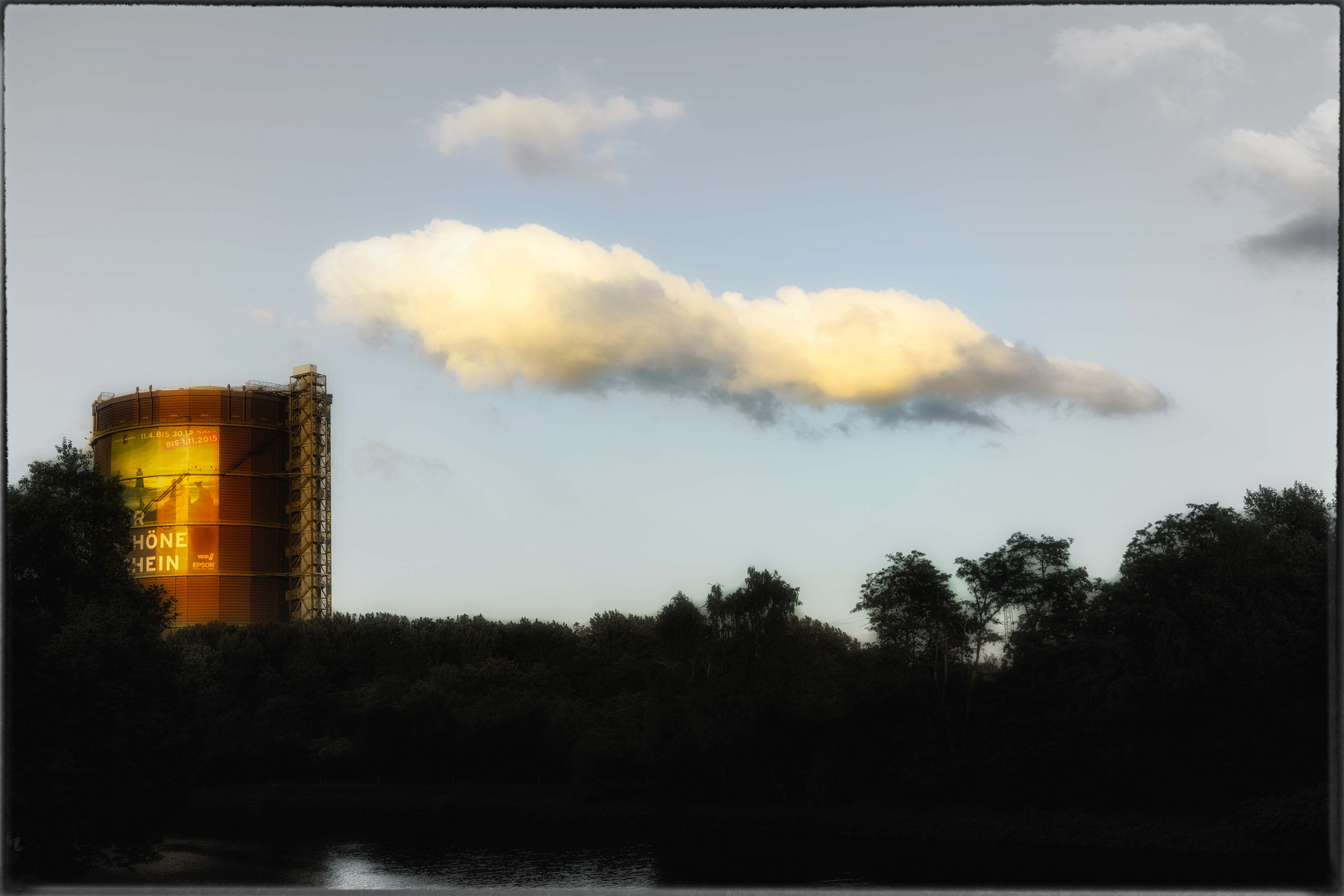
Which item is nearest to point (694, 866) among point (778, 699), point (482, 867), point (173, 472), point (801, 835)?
point (801, 835)

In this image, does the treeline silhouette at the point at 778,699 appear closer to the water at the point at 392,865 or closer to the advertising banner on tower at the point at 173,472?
the water at the point at 392,865

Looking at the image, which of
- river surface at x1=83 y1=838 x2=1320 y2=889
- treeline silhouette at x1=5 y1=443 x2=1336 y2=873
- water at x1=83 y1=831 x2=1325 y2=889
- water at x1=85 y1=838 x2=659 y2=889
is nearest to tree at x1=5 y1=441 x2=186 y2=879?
treeline silhouette at x1=5 y1=443 x2=1336 y2=873

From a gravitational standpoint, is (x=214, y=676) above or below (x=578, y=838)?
above

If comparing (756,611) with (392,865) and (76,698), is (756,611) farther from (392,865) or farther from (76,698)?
(76,698)

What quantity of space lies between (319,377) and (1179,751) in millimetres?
59862

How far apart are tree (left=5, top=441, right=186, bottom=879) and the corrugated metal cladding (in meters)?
42.2

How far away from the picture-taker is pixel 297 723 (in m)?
67.6

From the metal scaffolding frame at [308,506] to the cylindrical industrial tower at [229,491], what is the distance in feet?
0.24

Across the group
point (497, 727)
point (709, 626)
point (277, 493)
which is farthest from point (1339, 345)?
point (277, 493)

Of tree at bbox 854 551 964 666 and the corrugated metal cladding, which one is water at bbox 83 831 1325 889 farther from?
the corrugated metal cladding

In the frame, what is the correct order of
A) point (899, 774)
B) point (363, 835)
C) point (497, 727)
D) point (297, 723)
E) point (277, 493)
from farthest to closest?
point (277, 493), point (297, 723), point (497, 727), point (363, 835), point (899, 774)

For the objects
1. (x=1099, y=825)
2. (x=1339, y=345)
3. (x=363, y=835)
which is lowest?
(x=363, y=835)

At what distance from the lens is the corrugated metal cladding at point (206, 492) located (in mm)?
74125

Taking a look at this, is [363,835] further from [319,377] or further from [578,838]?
[319,377]
